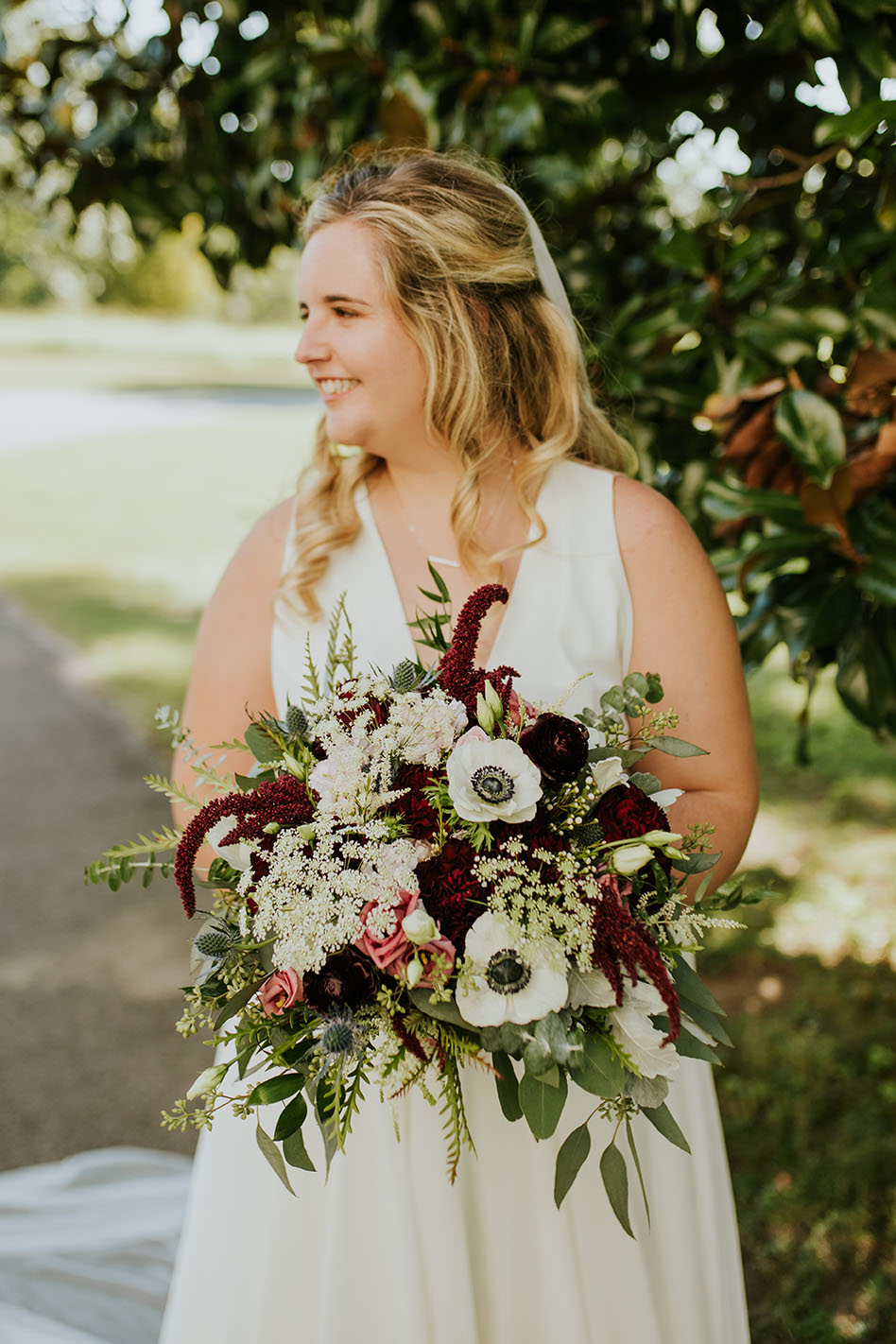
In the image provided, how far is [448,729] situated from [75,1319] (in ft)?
5.84

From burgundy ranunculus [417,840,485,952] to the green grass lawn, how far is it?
123 centimetres

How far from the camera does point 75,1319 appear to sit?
2354 mm

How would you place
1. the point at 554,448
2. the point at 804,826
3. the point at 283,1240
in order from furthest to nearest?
the point at 804,826
the point at 554,448
the point at 283,1240

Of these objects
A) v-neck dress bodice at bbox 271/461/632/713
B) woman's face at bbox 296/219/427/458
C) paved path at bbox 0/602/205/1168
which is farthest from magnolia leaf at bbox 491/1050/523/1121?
paved path at bbox 0/602/205/1168

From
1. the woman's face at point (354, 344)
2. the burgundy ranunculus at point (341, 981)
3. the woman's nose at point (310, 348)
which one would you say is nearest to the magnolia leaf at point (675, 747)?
the burgundy ranunculus at point (341, 981)

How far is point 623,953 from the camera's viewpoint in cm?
125

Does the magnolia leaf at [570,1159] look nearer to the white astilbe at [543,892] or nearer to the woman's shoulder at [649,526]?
the white astilbe at [543,892]

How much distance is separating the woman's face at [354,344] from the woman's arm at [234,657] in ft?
0.99

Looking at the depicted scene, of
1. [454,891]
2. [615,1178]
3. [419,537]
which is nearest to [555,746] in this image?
[454,891]

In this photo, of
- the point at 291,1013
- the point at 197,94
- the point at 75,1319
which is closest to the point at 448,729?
the point at 291,1013

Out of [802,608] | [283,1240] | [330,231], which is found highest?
[330,231]

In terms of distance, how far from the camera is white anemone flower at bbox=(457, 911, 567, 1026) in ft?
4.06

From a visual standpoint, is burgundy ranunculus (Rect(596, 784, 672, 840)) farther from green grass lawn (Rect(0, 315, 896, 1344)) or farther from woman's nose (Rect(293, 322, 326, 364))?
green grass lawn (Rect(0, 315, 896, 1344))

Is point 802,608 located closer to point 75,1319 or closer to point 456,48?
point 456,48
